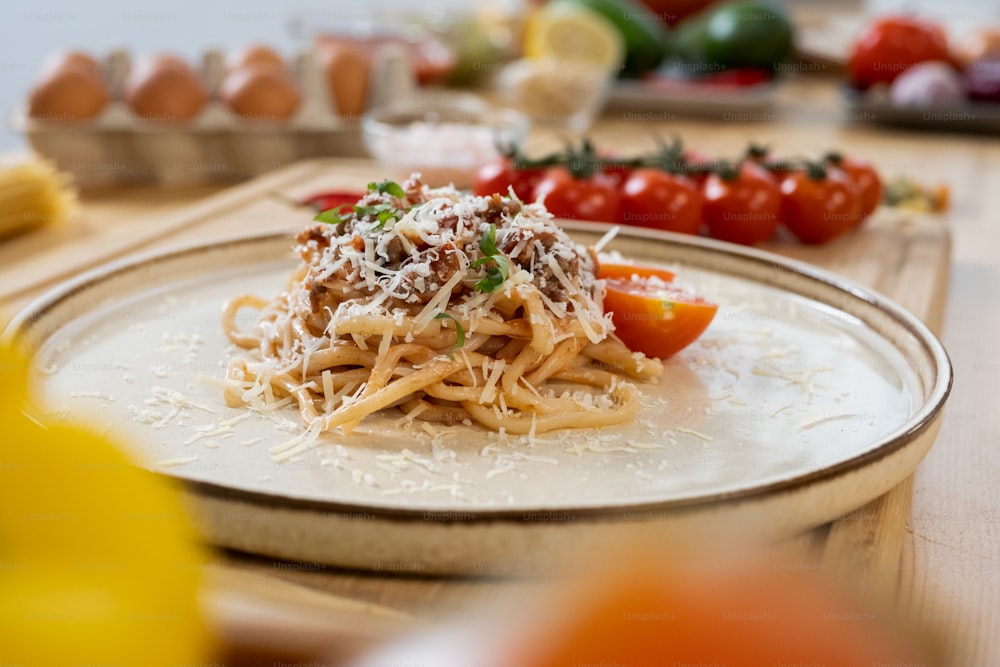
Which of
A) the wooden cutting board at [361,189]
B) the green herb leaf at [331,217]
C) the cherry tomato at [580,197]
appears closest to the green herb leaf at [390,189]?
the green herb leaf at [331,217]

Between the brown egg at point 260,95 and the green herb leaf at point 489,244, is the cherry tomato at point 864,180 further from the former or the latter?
the brown egg at point 260,95

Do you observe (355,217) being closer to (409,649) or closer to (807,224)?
(409,649)

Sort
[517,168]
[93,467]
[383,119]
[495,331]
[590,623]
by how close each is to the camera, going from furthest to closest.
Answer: [383,119], [517,168], [495,331], [93,467], [590,623]

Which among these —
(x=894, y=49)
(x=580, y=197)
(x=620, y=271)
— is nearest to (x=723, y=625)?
(x=620, y=271)

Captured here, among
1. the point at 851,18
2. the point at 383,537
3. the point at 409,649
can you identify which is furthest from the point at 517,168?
the point at 851,18

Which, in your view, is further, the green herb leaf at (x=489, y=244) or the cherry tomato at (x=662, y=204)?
the cherry tomato at (x=662, y=204)
